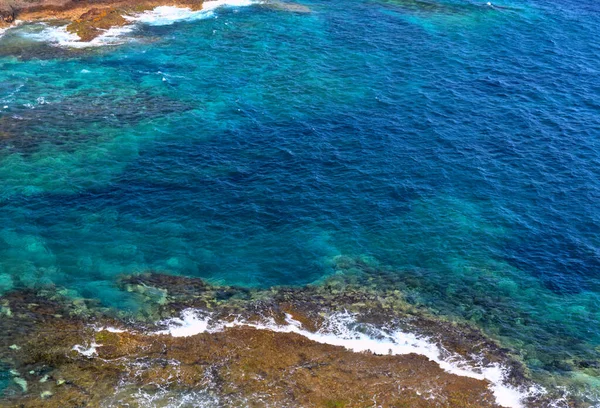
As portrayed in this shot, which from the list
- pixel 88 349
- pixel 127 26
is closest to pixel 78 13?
pixel 127 26

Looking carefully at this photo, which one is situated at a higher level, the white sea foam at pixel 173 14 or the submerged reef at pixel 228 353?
the white sea foam at pixel 173 14

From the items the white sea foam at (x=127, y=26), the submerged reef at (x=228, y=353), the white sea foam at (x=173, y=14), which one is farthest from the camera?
the white sea foam at (x=173, y=14)

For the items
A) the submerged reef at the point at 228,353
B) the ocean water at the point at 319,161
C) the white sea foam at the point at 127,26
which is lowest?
the submerged reef at the point at 228,353

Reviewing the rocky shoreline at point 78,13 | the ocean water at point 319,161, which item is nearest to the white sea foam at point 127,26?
the ocean water at point 319,161

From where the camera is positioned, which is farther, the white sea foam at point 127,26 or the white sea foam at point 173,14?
the white sea foam at point 173,14

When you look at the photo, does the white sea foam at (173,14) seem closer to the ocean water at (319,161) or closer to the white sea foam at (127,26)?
the white sea foam at (127,26)

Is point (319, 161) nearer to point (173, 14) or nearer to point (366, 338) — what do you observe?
point (366, 338)
